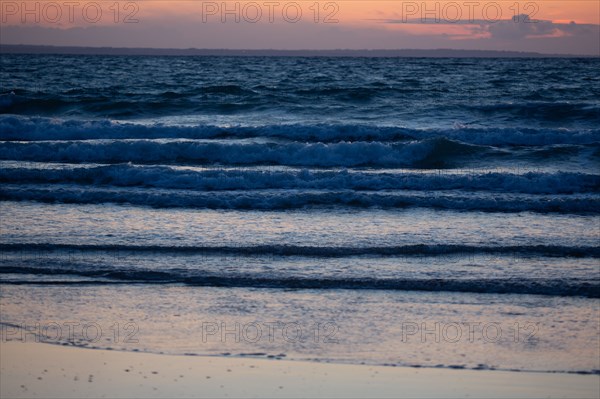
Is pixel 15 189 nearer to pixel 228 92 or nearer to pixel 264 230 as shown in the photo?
pixel 264 230

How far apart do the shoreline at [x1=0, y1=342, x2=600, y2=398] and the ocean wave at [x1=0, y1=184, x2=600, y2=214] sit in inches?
248

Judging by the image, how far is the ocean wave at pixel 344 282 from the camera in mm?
7336

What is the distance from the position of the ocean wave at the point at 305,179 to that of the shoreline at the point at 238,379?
824 cm

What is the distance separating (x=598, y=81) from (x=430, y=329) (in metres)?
32.6

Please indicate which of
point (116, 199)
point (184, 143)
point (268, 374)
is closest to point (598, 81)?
point (184, 143)

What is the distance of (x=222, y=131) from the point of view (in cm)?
1998

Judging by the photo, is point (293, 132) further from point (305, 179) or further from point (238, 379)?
point (238, 379)

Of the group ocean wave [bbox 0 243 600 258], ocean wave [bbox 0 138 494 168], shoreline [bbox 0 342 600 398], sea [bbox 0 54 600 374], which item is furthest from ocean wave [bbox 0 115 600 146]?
shoreline [bbox 0 342 600 398]

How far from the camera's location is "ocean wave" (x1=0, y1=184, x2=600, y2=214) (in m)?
11.7

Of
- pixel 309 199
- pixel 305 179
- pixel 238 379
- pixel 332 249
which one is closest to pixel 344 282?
pixel 332 249

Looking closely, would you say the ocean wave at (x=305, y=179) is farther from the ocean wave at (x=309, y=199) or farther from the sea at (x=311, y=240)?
the ocean wave at (x=309, y=199)

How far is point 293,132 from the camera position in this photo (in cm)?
1962

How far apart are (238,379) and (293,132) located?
48.7 feet

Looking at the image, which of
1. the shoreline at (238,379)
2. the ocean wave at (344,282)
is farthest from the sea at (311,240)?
the shoreline at (238,379)
